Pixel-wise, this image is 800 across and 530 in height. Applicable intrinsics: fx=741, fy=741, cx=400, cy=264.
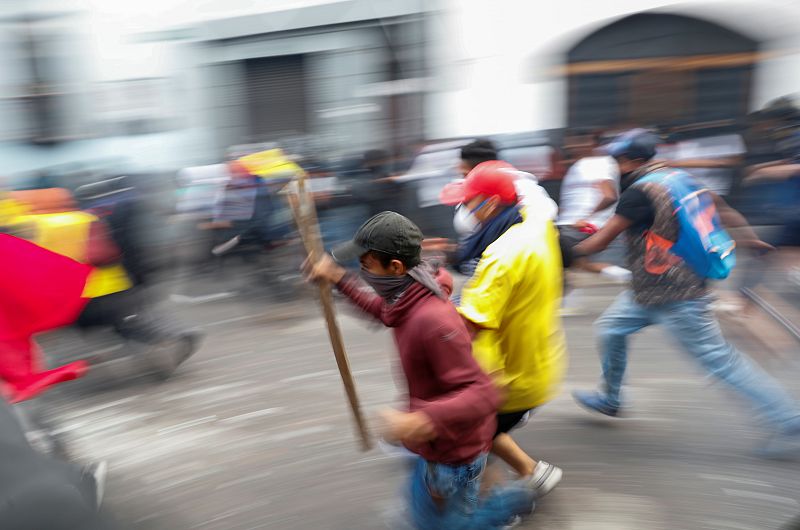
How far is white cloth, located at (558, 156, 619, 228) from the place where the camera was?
6.87 metres

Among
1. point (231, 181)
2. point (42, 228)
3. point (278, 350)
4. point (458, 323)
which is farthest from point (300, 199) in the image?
point (231, 181)

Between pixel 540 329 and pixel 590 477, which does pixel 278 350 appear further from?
pixel 540 329

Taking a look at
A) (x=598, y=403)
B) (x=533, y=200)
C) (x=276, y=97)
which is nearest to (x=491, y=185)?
(x=533, y=200)

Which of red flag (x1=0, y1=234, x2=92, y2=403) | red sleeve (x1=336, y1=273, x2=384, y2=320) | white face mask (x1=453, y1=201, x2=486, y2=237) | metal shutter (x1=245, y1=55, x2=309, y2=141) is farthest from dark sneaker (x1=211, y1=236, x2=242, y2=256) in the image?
Result: metal shutter (x1=245, y1=55, x2=309, y2=141)

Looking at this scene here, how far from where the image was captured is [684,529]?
3.20 m

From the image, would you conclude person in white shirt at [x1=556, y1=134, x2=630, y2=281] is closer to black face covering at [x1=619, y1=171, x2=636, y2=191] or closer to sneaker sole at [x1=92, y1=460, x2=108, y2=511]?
black face covering at [x1=619, y1=171, x2=636, y2=191]

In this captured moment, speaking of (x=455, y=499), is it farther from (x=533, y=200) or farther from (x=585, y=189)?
(x=585, y=189)

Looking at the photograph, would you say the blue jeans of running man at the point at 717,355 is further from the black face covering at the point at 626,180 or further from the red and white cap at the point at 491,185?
the red and white cap at the point at 491,185

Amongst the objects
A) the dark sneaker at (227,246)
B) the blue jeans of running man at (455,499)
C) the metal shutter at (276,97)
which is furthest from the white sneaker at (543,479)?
the metal shutter at (276,97)

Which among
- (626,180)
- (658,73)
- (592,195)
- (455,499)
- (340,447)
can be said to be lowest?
(340,447)

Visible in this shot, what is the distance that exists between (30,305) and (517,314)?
210 cm

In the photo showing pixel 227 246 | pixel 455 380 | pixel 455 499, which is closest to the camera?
pixel 455 380

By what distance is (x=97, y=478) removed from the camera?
3.55 metres

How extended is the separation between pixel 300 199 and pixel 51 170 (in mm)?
9495
